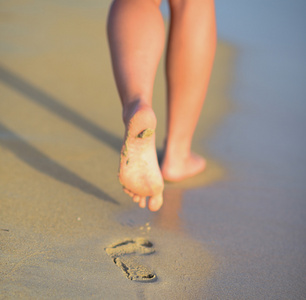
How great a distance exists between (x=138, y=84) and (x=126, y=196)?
34 centimetres

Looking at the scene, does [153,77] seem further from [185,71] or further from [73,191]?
[73,191]

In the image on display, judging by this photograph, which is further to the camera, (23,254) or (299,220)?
(299,220)

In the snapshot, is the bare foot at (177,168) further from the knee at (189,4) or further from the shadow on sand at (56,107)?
the knee at (189,4)

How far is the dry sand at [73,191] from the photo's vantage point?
90 cm

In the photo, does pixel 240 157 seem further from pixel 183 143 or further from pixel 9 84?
pixel 9 84

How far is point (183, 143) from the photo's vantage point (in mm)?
1551

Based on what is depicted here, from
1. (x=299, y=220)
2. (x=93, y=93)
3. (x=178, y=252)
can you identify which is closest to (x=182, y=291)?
(x=178, y=252)

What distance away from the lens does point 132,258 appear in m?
1.01

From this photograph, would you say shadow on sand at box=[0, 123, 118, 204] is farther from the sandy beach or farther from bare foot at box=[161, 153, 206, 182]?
bare foot at box=[161, 153, 206, 182]

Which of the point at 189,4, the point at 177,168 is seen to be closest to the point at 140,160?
the point at 177,168

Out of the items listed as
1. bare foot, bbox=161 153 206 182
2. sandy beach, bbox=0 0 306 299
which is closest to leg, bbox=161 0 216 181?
bare foot, bbox=161 153 206 182

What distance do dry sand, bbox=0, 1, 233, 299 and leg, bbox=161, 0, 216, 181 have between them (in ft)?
0.38

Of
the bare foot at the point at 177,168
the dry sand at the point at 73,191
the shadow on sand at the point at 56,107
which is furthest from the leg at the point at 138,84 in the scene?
the shadow on sand at the point at 56,107

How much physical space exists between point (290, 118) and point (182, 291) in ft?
5.14
